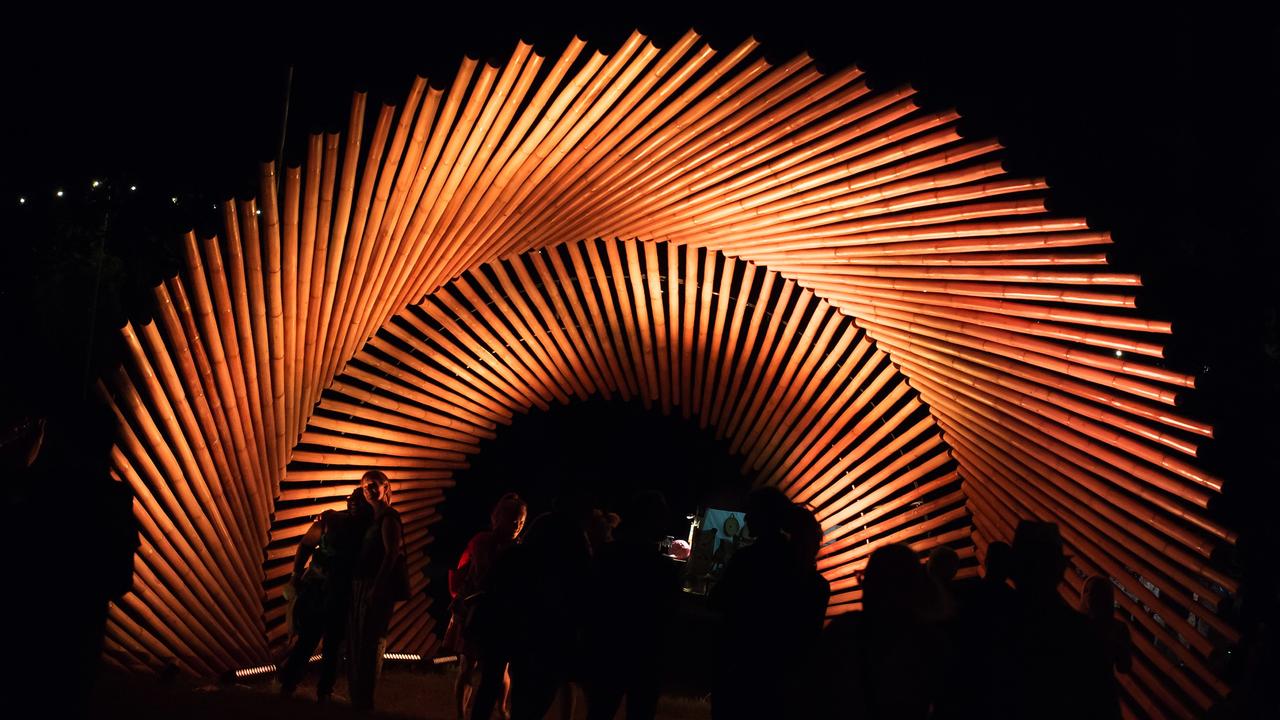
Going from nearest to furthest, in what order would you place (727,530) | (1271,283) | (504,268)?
(504,268) < (1271,283) < (727,530)

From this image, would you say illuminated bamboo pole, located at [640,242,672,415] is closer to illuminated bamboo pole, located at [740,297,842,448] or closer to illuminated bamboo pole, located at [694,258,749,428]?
illuminated bamboo pole, located at [694,258,749,428]

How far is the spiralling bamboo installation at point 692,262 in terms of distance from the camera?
5141 millimetres

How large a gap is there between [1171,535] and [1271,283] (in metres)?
7.42

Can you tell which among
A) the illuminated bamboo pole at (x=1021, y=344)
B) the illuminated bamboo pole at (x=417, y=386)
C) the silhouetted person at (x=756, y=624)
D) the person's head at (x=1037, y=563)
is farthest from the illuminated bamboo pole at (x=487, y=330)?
the person's head at (x=1037, y=563)

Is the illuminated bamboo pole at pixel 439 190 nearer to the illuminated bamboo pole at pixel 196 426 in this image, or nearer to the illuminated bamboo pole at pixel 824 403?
the illuminated bamboo pole at pixel 196 426

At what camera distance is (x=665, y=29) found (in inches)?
194

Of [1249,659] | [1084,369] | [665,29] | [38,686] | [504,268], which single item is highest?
[665,29]

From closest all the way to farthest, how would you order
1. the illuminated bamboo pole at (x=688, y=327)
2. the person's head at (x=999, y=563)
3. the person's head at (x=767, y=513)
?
the person's head at (x=999, y=563) → the person's head at (x=767, y=513) → the illuminated bamboo pole at (x=688, y=327)

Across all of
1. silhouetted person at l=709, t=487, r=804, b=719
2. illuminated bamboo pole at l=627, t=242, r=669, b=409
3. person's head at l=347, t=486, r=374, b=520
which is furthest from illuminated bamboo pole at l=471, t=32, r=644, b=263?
silhouetted person at l=709, t=487, r=804, b=719

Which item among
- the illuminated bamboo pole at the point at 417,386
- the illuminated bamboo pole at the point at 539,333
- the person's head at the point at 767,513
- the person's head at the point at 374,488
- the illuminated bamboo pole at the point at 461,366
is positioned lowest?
the person's head at the point at 767,513

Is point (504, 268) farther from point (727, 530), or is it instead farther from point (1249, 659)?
point (727, 530)

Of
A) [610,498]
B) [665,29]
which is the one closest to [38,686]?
[665,29]

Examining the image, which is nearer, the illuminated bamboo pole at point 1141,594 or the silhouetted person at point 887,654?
the silhouetted person at point 887,654

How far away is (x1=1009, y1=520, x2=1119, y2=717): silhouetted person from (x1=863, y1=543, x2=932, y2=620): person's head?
0.32m
